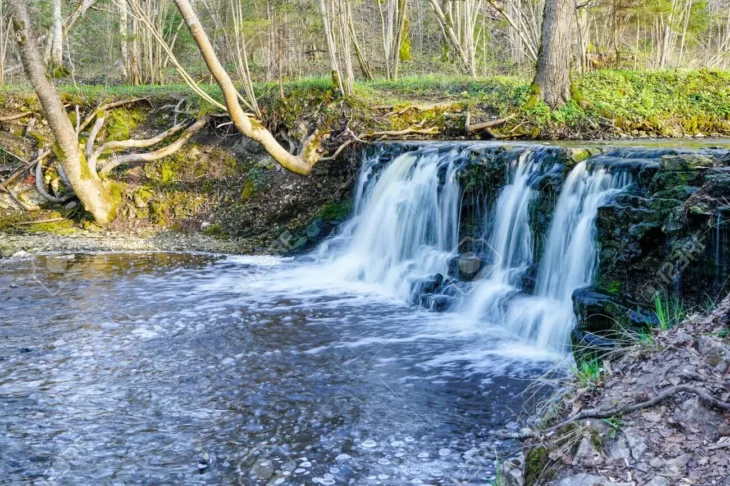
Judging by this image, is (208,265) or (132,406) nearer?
(132,406)

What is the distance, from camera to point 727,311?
4.19 m

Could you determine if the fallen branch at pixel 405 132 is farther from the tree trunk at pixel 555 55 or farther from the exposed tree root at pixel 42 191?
the exposed tree root at pixel 42 191

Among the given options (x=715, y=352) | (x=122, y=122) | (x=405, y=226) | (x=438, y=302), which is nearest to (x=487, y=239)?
(x=438, y=302)

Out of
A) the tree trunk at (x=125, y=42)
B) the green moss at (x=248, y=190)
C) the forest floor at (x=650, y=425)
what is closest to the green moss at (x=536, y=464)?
the forest floor at (x=650, y=425)

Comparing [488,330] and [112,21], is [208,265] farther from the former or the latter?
[112,21]

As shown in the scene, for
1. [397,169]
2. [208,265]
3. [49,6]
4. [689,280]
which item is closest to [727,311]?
[689,280]

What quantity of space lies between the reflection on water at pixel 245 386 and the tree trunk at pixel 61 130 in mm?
3659

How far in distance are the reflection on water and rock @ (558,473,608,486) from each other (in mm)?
1054

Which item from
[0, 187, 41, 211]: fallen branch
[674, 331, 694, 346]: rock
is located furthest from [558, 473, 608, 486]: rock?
[0, 187, 41, 211]: fallen branch

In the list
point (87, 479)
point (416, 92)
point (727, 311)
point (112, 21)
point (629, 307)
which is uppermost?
point (112, 21)

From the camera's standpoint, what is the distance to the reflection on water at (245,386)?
15.0ft

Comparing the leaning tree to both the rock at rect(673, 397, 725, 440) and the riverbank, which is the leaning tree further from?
the rock at rect(673, 397, 725, 440)

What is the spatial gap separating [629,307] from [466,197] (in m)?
4.15

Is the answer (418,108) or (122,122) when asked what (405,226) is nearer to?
(418,108)
